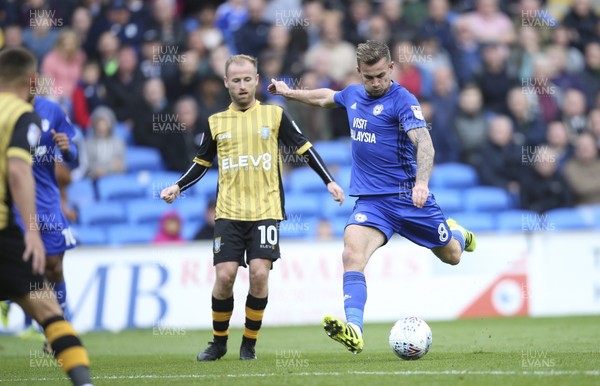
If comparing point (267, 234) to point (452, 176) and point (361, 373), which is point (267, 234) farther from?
point (452, 176)

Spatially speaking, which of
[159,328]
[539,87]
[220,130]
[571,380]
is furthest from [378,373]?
[539,87]

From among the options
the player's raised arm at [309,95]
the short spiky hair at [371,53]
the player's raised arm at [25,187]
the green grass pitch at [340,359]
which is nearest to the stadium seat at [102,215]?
the green grass pitch at [340,359]

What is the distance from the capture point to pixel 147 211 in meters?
16.3

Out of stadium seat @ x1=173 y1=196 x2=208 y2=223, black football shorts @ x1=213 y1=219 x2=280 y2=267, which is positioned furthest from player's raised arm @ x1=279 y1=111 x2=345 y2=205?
stadium seat @ x1=173 y1=196 x2=208 y2=223

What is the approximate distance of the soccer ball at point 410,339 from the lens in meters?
8.57

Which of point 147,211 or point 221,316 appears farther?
point 147,211

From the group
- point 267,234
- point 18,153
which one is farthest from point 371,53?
point 18,153

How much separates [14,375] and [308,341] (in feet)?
12.6

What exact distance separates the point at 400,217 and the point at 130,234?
780 cm

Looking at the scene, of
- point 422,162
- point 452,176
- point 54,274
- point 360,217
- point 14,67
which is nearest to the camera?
point 14,67

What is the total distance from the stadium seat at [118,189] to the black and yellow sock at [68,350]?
10128 mm

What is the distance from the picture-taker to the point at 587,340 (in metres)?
10.4

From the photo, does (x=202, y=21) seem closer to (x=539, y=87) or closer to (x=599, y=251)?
(x=539, y=87)

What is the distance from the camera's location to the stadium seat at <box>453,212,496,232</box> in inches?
628
